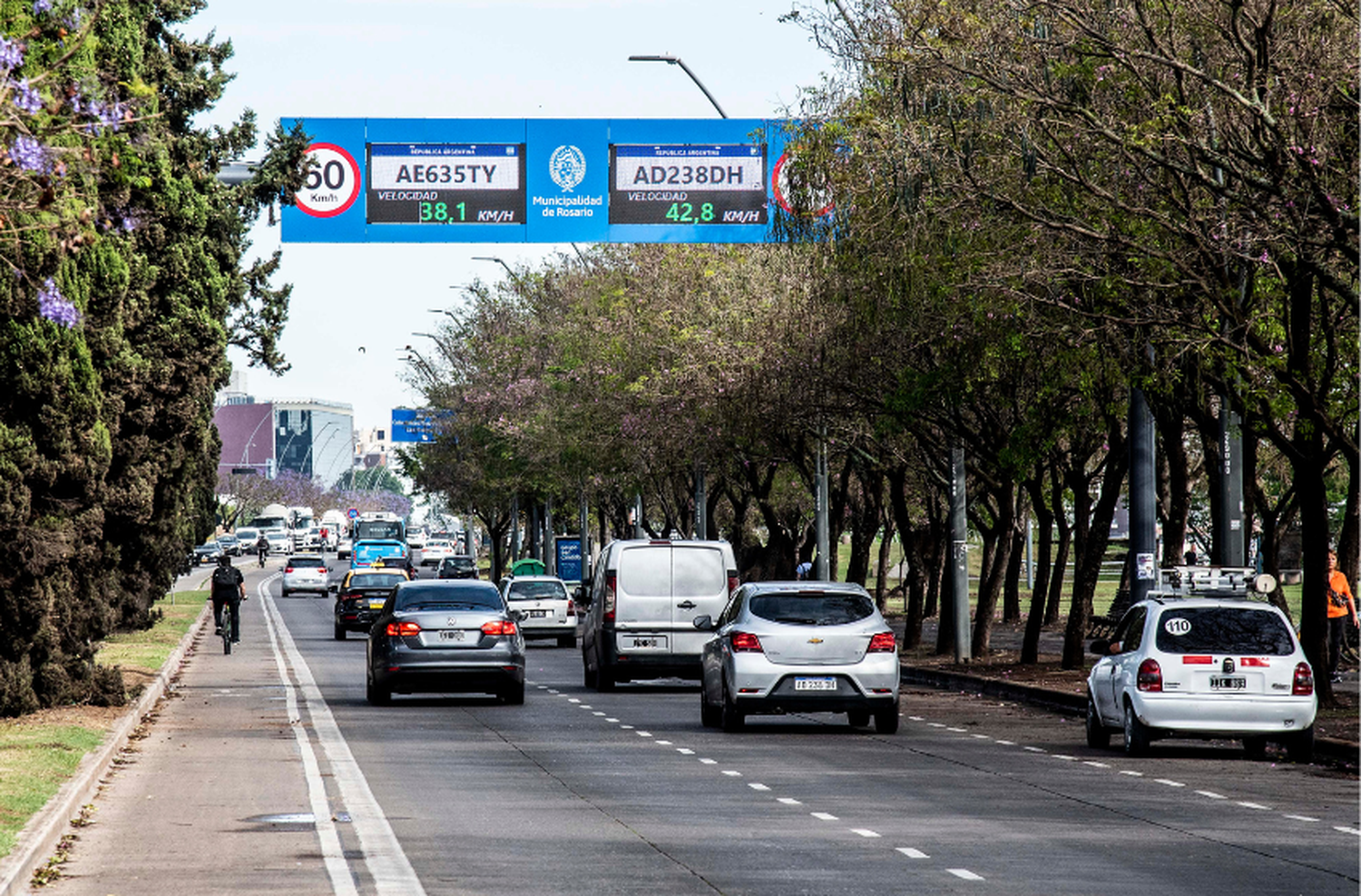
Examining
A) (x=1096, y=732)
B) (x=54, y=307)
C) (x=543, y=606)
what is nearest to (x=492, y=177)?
(x=1096, y=732)

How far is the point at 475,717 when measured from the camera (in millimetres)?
24094

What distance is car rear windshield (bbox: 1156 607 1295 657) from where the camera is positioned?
60.8 feet

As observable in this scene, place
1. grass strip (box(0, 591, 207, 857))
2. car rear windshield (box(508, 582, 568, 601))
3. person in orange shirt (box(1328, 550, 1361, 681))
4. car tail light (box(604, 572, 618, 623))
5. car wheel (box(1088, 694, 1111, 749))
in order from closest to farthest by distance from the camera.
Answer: grass strip (box(0, 591, 207, 857)), car wheel (box(1088, 694, 1111, 749)), person in orange shirt (box(1328, 550, 1361, 681)), car tail light (box(604, 572, 618, 623)), car rear windshield (box(508, 582, 568, 601))

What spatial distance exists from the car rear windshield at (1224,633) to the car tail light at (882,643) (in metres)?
3.24

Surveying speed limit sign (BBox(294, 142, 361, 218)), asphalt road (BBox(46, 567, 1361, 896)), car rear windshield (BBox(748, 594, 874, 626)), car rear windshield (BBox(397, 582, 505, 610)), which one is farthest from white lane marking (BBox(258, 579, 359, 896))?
speed limit sign (BBox(294, 142, 361, 218))

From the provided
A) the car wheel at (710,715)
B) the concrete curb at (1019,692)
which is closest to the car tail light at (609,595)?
the concrete curb at (1019,692)

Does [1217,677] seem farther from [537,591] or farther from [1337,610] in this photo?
[537,591]

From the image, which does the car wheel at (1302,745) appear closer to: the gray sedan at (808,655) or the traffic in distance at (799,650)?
the traffic in distance at (799,650)

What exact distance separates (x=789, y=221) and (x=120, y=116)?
12.8 m

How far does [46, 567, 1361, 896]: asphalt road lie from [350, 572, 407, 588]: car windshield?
21.3 metres

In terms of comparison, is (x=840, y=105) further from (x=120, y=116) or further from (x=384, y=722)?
(x=120, y=116)

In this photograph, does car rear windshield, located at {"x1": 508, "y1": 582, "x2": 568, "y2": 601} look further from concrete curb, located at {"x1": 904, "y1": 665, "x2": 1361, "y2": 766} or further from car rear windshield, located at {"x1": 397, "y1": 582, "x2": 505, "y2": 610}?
car rear windshield, located at {"x1": 397, "y1": 582, "x2": 505, "y2": 610}

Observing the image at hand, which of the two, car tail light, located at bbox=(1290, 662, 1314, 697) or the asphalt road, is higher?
car tail light, located at bbox=(1290, 662, 1314, 697)

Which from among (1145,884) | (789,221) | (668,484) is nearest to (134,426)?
(789,221)
